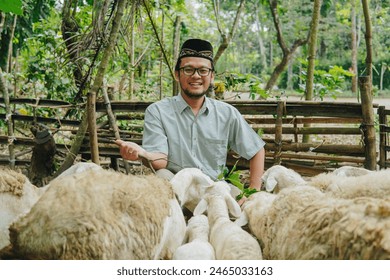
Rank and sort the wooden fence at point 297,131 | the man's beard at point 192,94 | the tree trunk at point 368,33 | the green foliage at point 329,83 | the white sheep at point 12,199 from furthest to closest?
the green foliage at point 329,83 → the tree trunk at point 368,33 → the wooden fence at point 297,131 → the man's beard at point 192,94 → the white sheep at point 12,199

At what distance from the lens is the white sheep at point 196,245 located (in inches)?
45.0

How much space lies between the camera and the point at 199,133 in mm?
2855

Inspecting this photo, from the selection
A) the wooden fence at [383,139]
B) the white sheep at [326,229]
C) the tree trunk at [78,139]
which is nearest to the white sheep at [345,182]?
the white sheep at [326,229]

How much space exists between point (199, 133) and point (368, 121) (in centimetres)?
141

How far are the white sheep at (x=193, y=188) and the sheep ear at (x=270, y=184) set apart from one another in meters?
0.20

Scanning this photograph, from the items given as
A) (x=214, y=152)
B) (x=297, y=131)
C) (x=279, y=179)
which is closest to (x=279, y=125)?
(x=297, y=131)

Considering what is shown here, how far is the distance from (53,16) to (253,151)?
6.49 m

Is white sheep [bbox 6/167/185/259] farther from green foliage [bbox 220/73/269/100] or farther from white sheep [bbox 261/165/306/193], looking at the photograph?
green foliage [bbox 220/73/269/100]

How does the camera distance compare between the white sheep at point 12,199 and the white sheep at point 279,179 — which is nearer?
the white sheep at point 12,199

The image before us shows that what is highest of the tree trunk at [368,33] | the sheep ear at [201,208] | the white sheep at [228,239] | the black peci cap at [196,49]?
the tree trunk at [368,33]

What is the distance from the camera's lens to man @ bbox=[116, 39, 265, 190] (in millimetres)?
2648

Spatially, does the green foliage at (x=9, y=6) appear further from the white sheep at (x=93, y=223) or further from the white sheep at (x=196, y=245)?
the white sheep at (x=196, y=245)

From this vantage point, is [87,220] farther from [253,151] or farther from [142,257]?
[253,151]

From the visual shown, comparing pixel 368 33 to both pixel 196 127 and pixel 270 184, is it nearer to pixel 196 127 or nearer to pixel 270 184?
pixel 196 127
